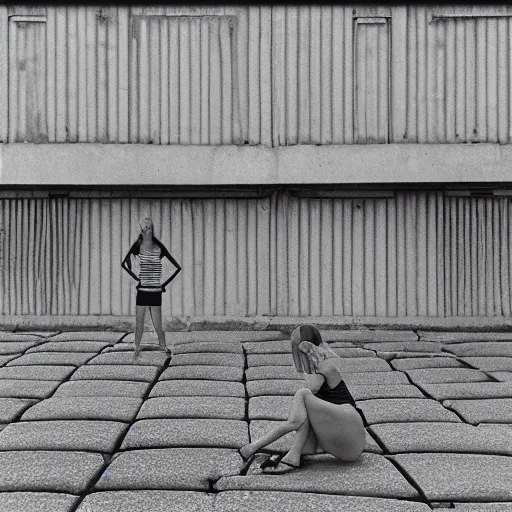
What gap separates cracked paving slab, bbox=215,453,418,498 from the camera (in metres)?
3.66

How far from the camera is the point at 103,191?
9523mm

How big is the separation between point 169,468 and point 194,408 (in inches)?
54.5

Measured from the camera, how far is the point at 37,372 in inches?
267

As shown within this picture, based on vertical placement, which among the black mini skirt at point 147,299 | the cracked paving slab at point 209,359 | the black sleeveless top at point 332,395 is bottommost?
the cracked paving slab at point 209,359

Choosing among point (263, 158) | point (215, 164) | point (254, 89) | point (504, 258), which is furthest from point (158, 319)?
point (504, 258)

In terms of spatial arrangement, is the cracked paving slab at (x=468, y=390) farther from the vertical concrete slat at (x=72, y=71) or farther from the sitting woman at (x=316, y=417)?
the vertical concrete slat at (x=72, y=71)

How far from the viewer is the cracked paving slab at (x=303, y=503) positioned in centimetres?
339

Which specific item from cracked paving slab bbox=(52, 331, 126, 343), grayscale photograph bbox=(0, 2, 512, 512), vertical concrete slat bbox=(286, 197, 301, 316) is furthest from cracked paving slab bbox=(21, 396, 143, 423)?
vertical concrete slat bbox=(286, 197, 301, 316)

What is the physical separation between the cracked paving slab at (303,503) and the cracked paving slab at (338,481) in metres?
0.09

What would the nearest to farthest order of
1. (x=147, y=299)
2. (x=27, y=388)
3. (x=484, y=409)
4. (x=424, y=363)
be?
(x=484, y=409) → (x=27, y=388) → (x=424, y=363) → (x=147, y=299)

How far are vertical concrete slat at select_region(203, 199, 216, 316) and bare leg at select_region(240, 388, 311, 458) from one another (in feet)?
18.5

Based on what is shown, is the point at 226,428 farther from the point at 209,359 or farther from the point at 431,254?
the point at 431,254

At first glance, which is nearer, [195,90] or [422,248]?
[195,90]

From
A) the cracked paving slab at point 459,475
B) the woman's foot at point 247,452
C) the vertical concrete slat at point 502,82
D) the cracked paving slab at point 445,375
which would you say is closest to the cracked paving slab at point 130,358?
the cracked paving slab at point 445,375
